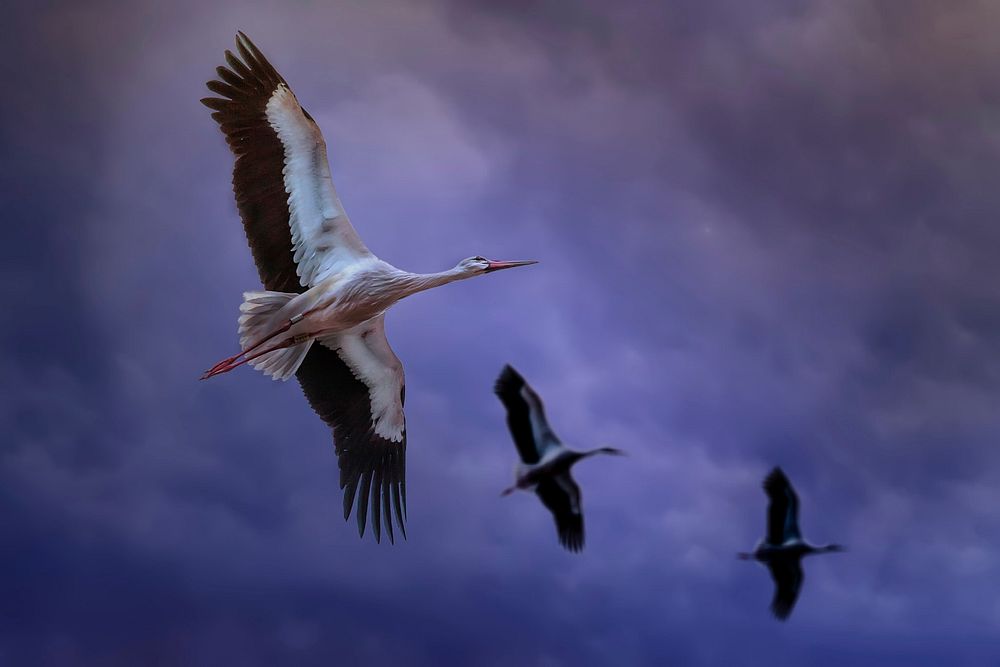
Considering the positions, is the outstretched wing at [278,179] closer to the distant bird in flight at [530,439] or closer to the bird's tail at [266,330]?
the bird's tail at [266,330]

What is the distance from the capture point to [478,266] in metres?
8.76

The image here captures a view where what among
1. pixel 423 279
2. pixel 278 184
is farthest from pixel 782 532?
pixel 278 184

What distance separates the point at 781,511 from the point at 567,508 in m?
1.69

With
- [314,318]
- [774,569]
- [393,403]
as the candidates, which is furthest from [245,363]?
[774,569]

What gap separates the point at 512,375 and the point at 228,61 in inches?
143

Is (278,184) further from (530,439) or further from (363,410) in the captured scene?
(530,439)

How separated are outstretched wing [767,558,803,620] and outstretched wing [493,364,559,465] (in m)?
2.10

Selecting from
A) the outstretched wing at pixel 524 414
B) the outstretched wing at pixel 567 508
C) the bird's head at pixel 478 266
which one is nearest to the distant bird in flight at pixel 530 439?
the outstretched wing at pixel 524 414

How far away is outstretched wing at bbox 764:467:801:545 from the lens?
7980 millimetres

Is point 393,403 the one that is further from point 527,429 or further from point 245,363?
point 527,429

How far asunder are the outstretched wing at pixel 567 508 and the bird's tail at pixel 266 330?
8.79 ft

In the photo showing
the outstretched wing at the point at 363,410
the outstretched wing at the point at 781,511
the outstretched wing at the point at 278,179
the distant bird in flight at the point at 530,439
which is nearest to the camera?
the distant bird in flight at the point at 530,439

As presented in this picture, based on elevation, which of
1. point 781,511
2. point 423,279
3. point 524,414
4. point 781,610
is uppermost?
point 423,279

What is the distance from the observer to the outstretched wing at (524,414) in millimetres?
7824
